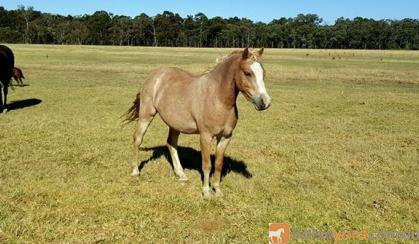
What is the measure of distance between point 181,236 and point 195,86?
2.96 metres

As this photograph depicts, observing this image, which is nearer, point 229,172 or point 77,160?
point 229,172

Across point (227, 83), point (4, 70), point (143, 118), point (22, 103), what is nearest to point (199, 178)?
point (143, 118)

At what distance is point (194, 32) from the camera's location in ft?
547

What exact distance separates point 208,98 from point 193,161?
134 inches

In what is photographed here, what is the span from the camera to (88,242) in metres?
5.96

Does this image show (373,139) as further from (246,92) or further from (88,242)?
(88,242)

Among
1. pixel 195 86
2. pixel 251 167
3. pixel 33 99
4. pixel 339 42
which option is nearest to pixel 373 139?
pixel 251 167

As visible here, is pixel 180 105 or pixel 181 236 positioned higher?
pixel 180 105

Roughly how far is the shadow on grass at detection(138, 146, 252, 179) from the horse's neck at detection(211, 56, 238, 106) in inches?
99.9

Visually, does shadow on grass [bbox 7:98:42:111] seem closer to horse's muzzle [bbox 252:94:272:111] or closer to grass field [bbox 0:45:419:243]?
grass field [bbox 0:45:419:243]

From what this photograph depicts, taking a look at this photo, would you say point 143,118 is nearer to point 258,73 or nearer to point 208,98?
point 208,98

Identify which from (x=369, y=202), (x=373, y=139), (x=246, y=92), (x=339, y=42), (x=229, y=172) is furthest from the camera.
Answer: (x=339, y=42)

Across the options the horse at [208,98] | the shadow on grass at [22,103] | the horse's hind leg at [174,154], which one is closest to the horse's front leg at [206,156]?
the horse at [208,98]

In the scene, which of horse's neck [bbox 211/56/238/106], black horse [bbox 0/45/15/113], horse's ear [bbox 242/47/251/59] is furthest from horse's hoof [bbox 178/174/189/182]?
black horse [bbox 0/45/15/113]
